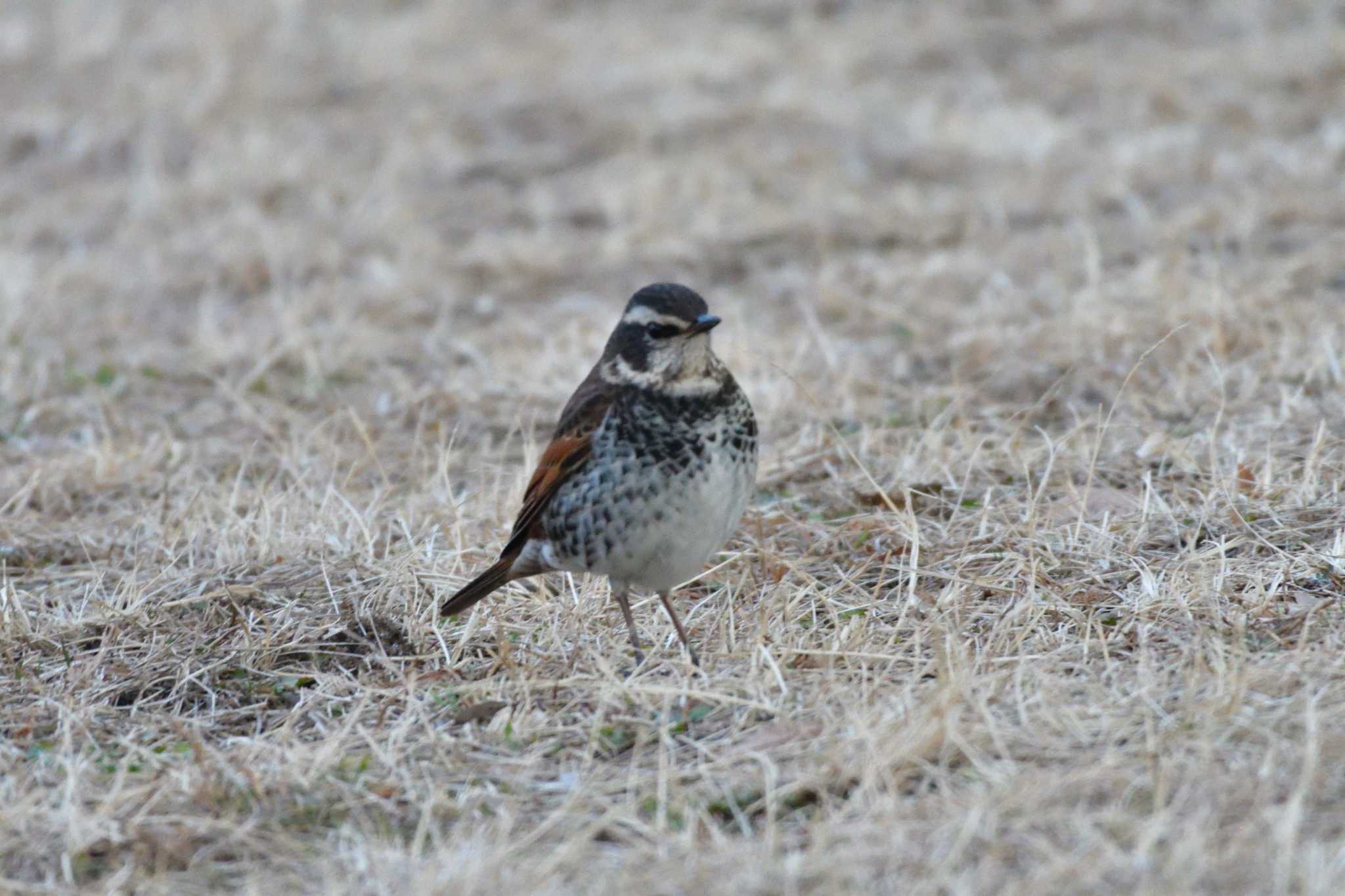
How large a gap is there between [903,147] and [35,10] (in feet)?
29.2

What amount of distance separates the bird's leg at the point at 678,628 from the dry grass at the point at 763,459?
6 centimetres

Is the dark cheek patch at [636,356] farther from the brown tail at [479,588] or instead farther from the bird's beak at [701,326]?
the brown tail at [479,588]

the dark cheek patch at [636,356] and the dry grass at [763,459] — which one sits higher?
the dark cheek patch at [636,356]

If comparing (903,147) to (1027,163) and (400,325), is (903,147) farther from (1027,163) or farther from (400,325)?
(400,325)

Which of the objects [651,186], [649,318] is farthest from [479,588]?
[651,186]

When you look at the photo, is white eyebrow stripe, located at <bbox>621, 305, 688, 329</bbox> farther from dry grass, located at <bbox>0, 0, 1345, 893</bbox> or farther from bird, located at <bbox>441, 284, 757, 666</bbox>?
dry grass, located at <bbox>0, 0, 1345, 893</bbox>

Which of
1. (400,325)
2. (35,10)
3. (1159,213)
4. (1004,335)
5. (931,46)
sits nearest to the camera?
(1004,335)

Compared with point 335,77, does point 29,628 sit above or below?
below

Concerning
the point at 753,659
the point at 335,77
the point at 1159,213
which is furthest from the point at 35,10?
the point at 753,659

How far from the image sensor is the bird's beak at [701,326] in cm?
470

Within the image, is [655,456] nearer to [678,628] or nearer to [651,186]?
[678,628]

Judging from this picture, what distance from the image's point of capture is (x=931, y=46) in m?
13.2

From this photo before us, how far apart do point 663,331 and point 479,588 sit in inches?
39.6

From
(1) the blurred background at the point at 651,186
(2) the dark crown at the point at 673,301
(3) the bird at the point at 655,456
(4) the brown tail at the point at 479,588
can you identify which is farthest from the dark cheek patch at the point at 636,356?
(1) the blurred background at the point at 651,186
